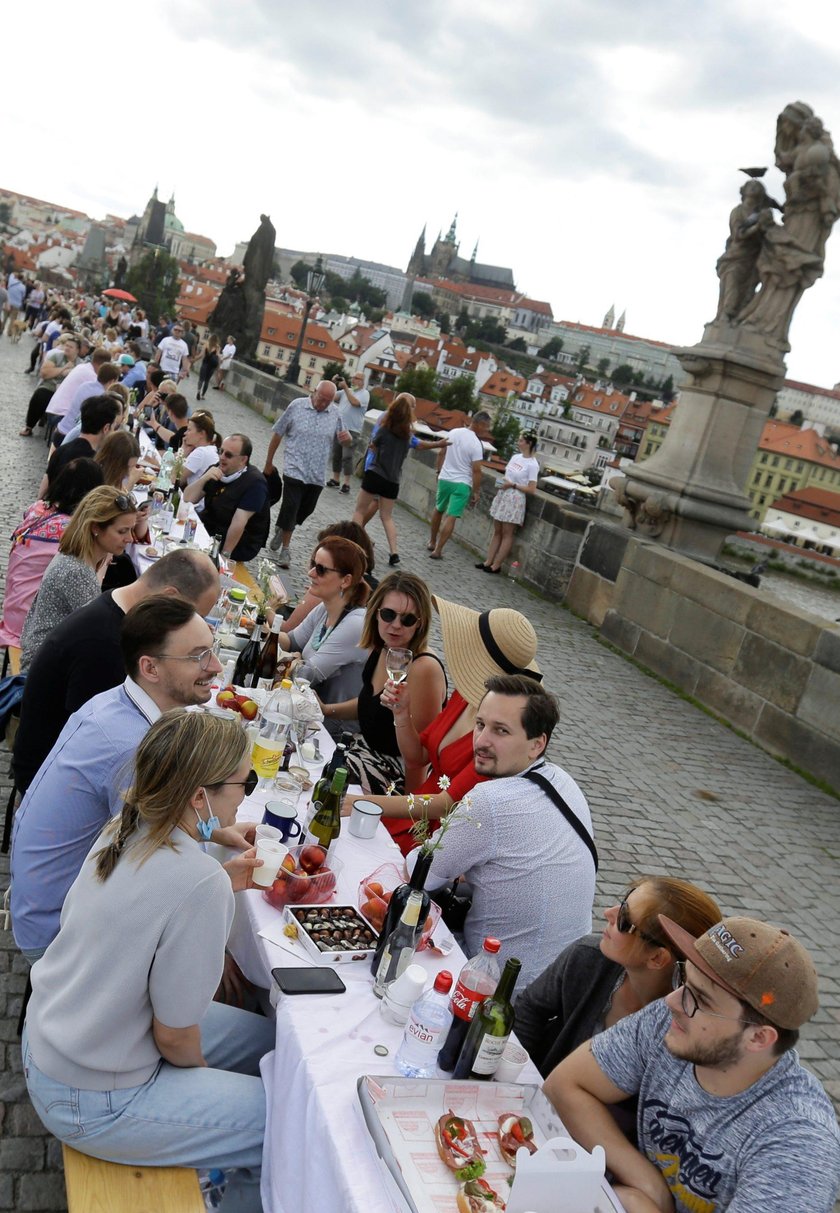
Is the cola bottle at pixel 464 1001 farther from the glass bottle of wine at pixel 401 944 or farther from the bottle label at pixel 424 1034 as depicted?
the glass bottle of wine at pixel 401 944

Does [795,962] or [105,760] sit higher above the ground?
[795,962]

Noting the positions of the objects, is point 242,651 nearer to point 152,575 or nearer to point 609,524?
point 152,575

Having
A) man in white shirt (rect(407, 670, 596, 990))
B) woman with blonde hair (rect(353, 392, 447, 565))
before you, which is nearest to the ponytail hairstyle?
man in white shirt (rect(407, 670, 596, 990))

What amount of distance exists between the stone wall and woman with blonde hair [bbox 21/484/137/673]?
5359 millimetres

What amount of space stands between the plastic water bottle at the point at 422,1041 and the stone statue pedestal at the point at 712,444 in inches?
327

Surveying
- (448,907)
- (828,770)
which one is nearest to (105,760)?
(448,907)

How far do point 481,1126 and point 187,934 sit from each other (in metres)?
0.75

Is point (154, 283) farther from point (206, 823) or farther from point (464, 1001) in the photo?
point (464, 1001)

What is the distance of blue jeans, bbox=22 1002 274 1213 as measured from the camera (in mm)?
2291

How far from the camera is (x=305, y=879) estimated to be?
9.58 feet

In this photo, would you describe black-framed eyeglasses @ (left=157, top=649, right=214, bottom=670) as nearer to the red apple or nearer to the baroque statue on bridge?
the red apple

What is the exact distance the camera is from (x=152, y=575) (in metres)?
4.04

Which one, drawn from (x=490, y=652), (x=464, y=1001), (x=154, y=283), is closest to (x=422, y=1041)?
(x=464, y=1001)

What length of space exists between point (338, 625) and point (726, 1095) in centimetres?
333
